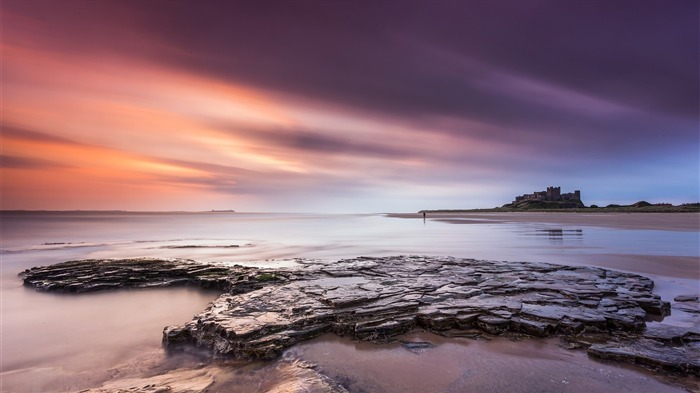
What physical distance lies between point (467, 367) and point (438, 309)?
6.99ft

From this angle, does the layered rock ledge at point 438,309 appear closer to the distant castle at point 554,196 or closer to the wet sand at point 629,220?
the wet sand at point 629,220

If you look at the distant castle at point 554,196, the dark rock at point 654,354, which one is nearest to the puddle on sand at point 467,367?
the dark rock at point 654,354

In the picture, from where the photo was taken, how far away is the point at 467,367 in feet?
17.8

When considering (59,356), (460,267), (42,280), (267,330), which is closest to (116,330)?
(59,356)

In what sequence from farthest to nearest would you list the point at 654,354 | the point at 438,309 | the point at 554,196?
1. the point at 554,196
2. the point at 438,309
3. the point at 654,354

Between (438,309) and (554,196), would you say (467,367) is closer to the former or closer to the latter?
(438,309)

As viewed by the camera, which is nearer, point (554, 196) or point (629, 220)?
point (629, 220)

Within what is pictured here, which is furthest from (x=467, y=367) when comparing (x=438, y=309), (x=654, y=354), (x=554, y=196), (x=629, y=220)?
(x=554, y=196)

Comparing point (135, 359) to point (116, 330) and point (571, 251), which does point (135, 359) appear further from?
point (571, 251)

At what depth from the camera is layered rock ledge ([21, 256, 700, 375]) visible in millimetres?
6148

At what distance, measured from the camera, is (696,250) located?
640 inches

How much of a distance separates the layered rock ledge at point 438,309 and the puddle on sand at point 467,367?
38 cm

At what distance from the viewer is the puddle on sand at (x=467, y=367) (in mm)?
4812

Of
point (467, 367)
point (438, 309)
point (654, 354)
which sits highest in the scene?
point (438, 309)
